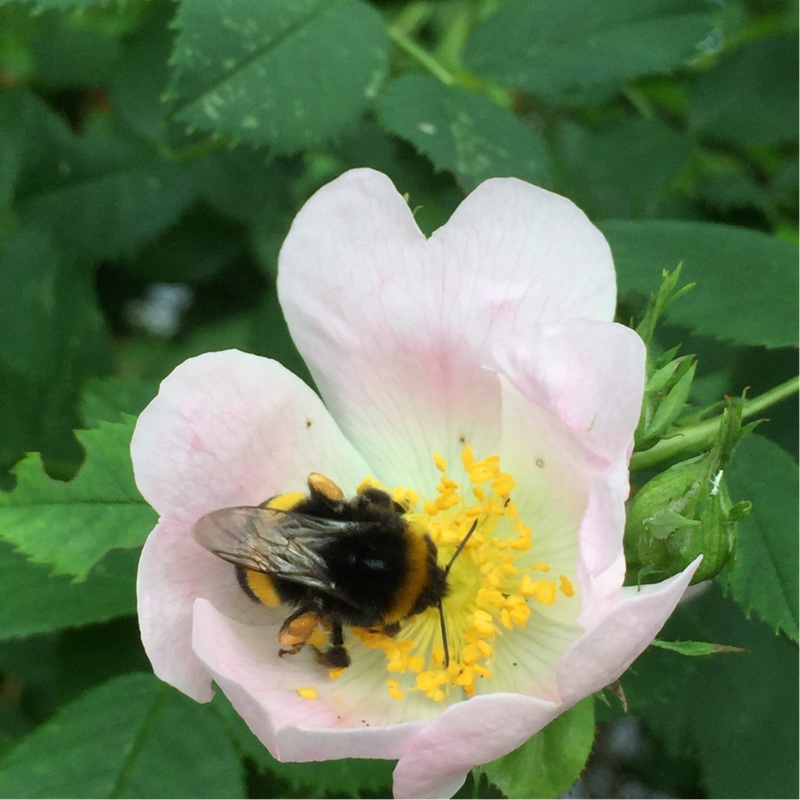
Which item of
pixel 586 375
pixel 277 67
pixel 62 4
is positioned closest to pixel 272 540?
pixel 586 375

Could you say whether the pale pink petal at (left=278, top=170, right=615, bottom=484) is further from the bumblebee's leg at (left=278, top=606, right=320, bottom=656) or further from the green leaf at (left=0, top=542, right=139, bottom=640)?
the green leaf at (left=0, top=542, right=139, bottom=640)

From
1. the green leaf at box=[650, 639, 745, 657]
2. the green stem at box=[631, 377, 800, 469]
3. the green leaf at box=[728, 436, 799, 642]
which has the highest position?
the green stem at box=[631, 377, 800, 469]

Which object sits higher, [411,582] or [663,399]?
[663,399]

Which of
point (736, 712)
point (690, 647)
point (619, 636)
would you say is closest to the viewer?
point (619, 636)

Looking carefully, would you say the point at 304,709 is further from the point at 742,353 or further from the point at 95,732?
the point at 742,353

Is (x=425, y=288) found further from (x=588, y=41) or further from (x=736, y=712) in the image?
(x=736, y=712)

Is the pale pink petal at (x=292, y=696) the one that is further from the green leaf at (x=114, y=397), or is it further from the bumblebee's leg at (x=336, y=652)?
the green leaf at (x=114, y=397)

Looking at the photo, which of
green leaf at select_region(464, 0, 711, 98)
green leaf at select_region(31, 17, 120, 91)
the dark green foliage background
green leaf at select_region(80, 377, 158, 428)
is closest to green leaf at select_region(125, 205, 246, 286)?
the dark green foliage background
